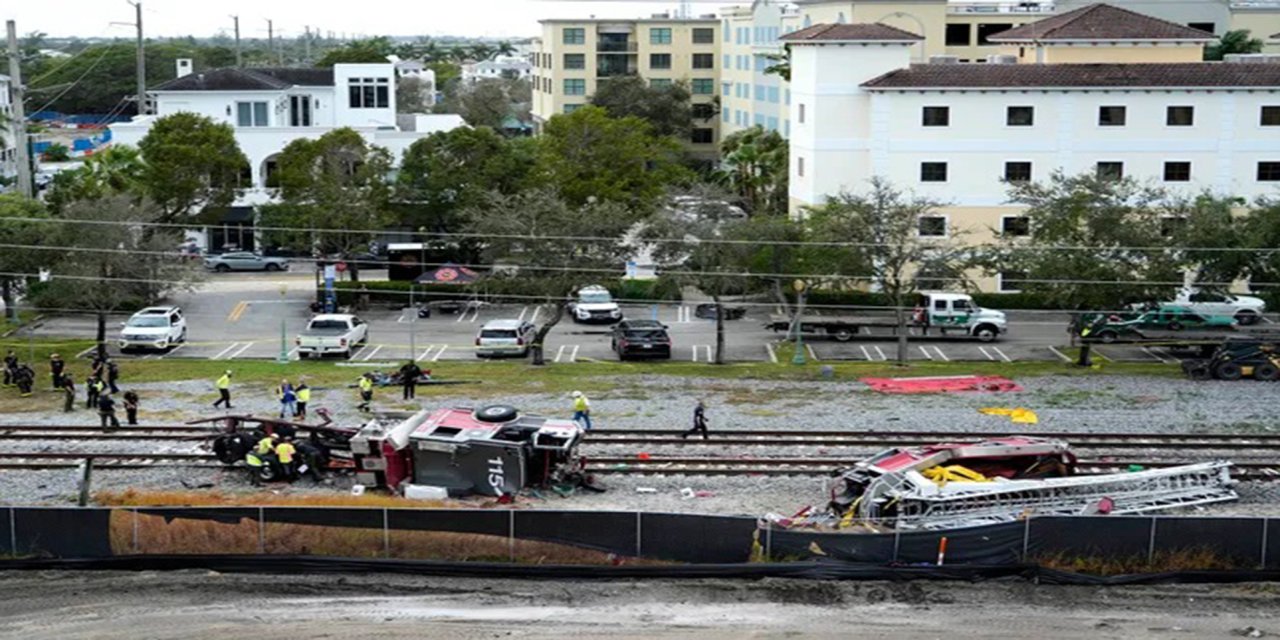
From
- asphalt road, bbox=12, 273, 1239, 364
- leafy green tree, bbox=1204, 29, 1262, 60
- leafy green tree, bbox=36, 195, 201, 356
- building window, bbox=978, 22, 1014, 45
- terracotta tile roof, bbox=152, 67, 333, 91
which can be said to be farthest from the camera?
building window, bbox=978, 22, 1014, 45

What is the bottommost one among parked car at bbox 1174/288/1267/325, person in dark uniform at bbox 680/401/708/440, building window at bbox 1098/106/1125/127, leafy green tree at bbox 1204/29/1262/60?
person in dark uniform at bbox 680/401/708/440

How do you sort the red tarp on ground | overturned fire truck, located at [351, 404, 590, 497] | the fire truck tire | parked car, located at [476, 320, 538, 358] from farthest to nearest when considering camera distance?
parked car, located at [476, 320, 538, 358], the red tarp on ground, the fire truck tire, overturned fire truck, located at [351, 404, 590, 497]

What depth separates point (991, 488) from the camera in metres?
25.3

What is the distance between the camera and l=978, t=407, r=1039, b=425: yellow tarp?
33750 mm

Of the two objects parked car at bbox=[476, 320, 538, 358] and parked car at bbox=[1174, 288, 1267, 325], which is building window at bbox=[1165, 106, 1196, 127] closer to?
parked car at bbox=[1174, 288, 1267, 325]

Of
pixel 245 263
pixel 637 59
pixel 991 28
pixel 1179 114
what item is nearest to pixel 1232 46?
pixel 991 28

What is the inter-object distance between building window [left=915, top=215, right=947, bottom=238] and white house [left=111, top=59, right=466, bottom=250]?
22.7 metres

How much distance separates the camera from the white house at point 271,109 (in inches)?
2729

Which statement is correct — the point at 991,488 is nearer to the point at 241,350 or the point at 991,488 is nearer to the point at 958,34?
the point at 241,350

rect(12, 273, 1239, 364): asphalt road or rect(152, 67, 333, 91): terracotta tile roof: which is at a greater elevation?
rect(152, 67, 333, 91): terracotta tile roof

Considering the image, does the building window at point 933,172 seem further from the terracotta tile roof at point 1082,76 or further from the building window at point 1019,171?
the terracotta tile roof at point 1082,76

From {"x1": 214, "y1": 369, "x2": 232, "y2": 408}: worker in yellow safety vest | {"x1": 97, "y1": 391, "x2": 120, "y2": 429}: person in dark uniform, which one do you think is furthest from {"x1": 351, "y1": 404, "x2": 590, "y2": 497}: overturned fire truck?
{"x1": 214, "y1": 369, "x2": 232, "y2": 408}: worker in yellow safety vest

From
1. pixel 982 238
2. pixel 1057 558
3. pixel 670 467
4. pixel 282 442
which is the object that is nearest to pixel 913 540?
pixel 1057 558

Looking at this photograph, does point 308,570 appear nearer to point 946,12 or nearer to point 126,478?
point 126,478
